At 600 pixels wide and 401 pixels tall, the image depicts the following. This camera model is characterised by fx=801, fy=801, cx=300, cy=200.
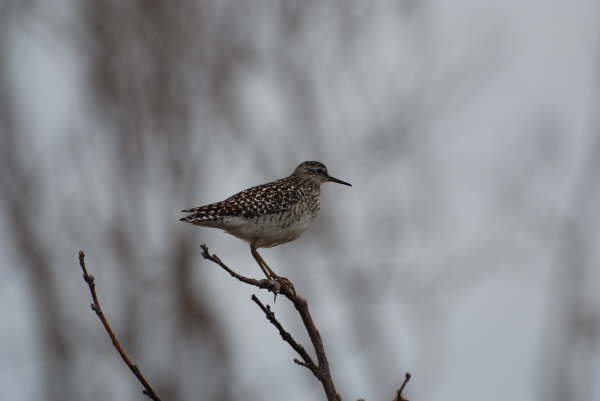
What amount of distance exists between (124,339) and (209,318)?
1694 mm

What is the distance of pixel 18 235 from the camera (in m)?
14.4

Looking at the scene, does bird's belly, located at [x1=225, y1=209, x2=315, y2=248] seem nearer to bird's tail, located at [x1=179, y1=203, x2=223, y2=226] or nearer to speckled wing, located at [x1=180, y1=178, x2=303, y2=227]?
speckled wing, located at [x1=180, y1=178, x2=303, y2=227]

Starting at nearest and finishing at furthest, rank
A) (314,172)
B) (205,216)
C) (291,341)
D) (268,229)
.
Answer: (291,341) → (205,216) → (268,229) → (314,172)

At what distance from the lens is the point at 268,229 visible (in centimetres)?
683

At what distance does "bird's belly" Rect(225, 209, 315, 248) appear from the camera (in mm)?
6781

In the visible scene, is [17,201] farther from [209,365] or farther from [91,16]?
[209,365]

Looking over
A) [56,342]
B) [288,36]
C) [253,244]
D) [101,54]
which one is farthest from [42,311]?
[253,244]

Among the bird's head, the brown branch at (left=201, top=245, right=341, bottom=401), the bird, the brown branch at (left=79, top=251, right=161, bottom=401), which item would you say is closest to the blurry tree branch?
the brown branch at (left=201, top=245, right=341, bottom=401)

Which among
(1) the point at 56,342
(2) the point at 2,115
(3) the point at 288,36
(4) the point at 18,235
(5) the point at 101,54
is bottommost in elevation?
(1) the point at 56,342

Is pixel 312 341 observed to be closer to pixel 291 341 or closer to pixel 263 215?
pixel 291 341

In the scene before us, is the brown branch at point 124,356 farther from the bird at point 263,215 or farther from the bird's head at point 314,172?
the bird's head at point 314,172

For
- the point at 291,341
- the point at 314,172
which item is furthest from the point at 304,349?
the point at 314,172

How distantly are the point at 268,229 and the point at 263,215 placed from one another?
13cm

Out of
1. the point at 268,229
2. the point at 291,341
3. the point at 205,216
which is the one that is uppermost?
the point at 268,229
